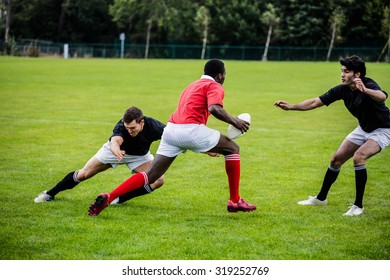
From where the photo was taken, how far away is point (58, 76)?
38.2 meters

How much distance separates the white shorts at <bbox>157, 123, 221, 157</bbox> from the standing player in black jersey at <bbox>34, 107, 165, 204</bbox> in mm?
426

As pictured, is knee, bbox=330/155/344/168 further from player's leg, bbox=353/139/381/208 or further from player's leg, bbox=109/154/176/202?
player's leg, bbox=109/154/176/202

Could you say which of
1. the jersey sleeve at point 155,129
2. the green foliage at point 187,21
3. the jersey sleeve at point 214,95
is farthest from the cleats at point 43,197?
the green foliage at point 187,21

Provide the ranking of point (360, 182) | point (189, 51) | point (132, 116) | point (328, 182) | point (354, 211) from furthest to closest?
1. point (189, 51)
2. point (328, 182)
3. point (360, 182)
4. point (354, 211)
5. point (132, 116)

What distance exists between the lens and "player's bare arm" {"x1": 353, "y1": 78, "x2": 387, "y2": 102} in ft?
26.1

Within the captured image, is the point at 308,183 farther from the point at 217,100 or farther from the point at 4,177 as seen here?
the point at 4,177

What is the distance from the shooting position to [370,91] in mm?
8047

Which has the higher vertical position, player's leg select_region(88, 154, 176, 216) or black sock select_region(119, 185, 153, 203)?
player's leg select_region(88, 154, 176, 216)

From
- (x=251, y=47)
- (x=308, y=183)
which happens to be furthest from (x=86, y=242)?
(x=251, y=47)

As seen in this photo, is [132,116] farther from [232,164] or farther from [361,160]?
[361,160]

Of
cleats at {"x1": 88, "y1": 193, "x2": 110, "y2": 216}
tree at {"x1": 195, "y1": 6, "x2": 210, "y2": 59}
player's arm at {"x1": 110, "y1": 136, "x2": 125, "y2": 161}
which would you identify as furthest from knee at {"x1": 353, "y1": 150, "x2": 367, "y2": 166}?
tree at {"x1": 195, "y1": 6, "x2": 210, "y2": 59}

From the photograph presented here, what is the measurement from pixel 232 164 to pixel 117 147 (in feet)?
4.66

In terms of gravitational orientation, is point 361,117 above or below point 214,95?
below

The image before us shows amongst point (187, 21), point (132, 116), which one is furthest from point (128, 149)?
point (187, 21)
